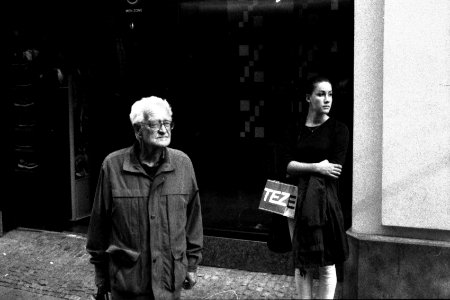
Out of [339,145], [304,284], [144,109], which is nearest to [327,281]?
[304,284]

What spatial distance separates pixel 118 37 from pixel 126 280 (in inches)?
180

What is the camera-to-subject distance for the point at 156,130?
361 cm

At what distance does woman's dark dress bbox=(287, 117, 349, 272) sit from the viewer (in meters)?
4.30

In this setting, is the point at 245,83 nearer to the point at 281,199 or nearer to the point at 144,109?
the point at 281,199

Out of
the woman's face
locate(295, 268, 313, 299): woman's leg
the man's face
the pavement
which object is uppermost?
the woman's face

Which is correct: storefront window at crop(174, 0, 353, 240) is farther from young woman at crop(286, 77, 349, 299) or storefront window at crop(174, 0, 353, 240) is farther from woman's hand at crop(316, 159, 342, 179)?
woman's hand at crop(316, 159, 342, 179)

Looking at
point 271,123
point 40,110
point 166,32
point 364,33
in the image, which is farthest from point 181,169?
point 40,110

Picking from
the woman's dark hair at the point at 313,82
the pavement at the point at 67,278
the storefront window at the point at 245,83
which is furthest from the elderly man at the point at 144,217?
the storefront window at the point at 245,83

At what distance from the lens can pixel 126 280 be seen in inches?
139

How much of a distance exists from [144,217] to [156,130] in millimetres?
527

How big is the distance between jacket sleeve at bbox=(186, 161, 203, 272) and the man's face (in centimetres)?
30

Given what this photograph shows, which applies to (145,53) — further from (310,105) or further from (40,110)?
(310,105)

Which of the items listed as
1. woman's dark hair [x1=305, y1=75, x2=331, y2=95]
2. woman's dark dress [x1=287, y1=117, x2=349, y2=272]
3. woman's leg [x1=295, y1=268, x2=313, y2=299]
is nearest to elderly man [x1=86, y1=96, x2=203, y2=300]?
woman's dark dress [x1=287, y1=117, x2=349, y2=272]

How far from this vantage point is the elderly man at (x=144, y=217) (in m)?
3.55
